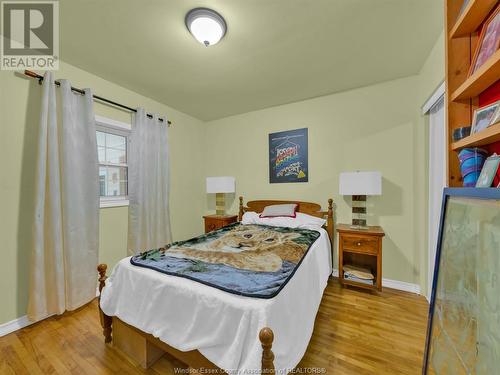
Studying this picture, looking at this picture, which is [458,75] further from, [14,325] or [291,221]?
[14,325]

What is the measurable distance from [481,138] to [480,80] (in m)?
0.28

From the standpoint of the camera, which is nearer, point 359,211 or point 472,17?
point 472,17

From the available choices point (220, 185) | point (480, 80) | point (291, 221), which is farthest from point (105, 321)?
point (480, 80)

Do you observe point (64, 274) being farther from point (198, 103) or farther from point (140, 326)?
point (198, 103)

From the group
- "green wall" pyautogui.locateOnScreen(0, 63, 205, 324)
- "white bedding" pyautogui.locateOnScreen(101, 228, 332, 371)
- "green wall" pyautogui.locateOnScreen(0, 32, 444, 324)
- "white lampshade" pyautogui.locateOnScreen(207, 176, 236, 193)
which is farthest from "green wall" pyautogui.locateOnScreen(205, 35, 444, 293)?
"green wall" pyautogui.locateOnScreen(0, 63, 205, 324)

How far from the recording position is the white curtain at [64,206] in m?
1.84

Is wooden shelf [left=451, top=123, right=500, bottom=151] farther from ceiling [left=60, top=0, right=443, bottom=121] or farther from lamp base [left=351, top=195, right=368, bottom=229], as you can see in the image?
lamp base [left=351, top=195, right=368, bottom=229]

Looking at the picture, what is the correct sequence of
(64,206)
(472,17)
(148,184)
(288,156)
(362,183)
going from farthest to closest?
(288,156) < (148,184) < (362,183) < (64,206) < (472,17)

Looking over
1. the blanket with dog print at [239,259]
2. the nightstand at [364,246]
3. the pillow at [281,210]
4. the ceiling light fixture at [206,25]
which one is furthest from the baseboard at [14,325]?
the nightstand at [364,246]

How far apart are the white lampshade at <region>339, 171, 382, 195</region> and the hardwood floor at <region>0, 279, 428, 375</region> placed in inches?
45.9

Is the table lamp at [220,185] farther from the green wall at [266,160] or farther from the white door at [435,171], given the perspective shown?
the white door at [435,171]

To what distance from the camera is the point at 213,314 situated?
40.7 inches

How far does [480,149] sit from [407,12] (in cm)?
120

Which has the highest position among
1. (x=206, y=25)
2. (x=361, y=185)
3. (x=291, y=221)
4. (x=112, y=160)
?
(x=206, y=25)
